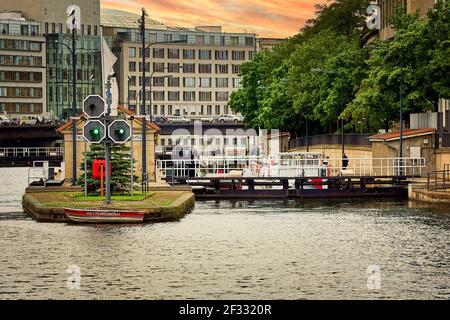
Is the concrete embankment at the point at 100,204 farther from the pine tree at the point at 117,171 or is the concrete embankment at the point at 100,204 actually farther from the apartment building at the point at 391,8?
the apartment building at the point at 391,8

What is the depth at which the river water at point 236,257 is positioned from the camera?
36.8 metres

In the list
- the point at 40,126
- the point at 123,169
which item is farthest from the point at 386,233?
the point at 40,126

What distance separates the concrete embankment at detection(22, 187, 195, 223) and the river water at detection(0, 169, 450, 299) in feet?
2.94

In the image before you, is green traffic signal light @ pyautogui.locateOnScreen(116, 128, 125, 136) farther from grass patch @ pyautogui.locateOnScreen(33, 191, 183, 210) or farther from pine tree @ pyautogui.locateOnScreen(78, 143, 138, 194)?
pine tree @ pyautogui.locateOnScreen(78, 143, 138, 194)

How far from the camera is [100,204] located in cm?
6162

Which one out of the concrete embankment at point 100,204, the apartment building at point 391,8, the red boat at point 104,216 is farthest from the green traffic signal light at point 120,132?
the apartment building at point 391,8

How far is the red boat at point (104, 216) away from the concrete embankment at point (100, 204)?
35.0 inches

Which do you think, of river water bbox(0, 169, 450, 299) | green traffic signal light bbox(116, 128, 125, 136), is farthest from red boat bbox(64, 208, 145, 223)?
green traffic signal light bbox(116, 128, 125, 136)

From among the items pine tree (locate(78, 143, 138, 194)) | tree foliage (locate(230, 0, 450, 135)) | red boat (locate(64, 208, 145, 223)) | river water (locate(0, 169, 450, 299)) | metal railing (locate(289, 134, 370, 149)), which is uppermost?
tree foliage (locate(230, 0, 450, 135))

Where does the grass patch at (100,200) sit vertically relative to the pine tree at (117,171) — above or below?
below

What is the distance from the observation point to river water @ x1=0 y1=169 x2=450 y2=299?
36.8m

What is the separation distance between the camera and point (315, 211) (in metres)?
70.3

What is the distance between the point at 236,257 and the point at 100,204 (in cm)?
1791

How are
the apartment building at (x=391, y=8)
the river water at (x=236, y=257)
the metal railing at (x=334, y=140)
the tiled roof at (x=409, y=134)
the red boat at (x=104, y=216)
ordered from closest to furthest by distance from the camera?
the river water at (x=236, y=257) < the red boat at (x=104, y=216) < the tiled roof at (x=409, y=134) < the metal railing at (x=334, y=140) < the apartment building at (x=391, y=8)
